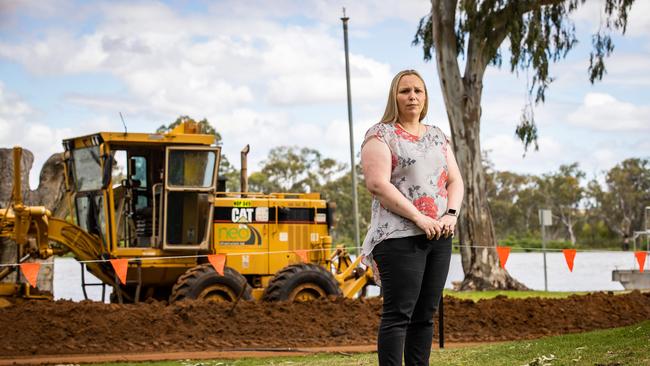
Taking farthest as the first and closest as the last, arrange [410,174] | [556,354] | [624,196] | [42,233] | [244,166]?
[624,196], [244,166], [42,233], [556,354], [410,174]

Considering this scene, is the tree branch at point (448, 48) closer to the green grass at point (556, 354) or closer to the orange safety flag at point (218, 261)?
the orange safety flag at point (218, 261)

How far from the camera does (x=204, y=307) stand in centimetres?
1337

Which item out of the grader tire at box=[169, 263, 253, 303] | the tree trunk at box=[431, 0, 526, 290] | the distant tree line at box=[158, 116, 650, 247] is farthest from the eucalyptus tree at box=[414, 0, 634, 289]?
the distant tree line at box=[158, 116, 650, 247]

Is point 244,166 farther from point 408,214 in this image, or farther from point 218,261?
point 408,214

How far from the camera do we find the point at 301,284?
14.8 meters

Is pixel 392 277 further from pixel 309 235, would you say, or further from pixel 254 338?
pixel 309 235

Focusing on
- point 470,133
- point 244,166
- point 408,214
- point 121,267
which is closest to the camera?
point 408,214

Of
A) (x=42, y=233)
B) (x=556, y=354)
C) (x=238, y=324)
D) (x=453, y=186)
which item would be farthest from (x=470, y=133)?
(x=453, y=186)

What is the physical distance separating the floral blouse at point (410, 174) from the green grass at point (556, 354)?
2.38 meters

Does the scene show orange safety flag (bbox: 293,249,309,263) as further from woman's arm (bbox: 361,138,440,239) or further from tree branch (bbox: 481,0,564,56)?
tree branch (bbox: 481,0,564,56)

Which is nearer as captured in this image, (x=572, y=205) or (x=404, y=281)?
(x=404, y=281)

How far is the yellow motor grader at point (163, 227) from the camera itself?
48.1 feet

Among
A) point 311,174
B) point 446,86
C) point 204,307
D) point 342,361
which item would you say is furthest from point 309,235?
point 311,174

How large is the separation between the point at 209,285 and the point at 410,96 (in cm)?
903
